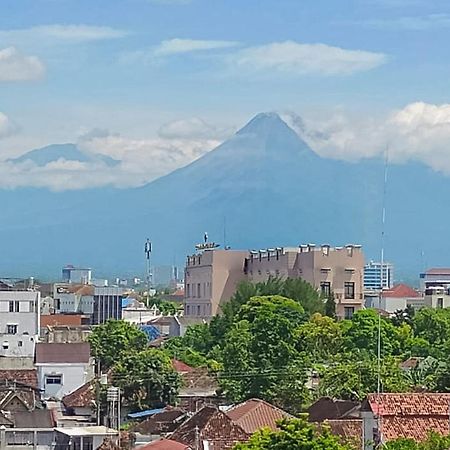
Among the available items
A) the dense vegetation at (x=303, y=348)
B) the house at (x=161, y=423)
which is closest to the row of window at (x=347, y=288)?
the dense vegetation at (x=303, y=348)

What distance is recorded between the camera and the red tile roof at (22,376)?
41594 mm

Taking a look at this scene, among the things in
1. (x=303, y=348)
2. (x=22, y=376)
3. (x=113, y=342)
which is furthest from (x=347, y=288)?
(x=22, y=376)

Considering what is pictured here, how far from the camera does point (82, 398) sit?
120ft

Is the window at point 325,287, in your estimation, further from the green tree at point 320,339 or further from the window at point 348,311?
the green tree at point 320,339

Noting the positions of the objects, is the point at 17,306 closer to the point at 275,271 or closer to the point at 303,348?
the point at 303,348

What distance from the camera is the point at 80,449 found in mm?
28453

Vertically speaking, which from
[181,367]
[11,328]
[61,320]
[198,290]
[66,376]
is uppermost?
[198,290]

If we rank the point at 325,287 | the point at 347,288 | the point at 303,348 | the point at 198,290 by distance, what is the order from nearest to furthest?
the point at 303,348 < the point at 325,287 < the point at 347,288 < the point at 198,290

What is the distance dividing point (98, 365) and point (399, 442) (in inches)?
963

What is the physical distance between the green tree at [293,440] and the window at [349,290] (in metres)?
46.4

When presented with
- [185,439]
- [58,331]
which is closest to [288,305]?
[58,331]

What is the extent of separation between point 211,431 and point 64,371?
55.4 feet

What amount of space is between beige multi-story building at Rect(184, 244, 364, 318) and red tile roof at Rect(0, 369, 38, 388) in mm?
23436

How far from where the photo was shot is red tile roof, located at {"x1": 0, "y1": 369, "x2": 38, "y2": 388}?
136 ft
